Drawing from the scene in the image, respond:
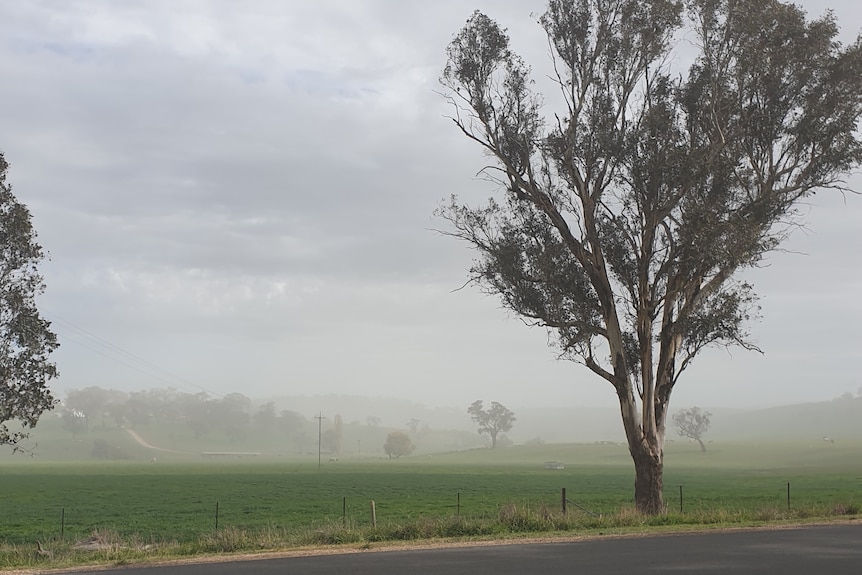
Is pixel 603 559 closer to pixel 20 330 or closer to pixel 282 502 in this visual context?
pixel 20 330

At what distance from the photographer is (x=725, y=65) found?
2930 centimetres

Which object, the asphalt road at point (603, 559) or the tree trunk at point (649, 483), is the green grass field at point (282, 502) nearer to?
the tree trunk at point (649, 483)

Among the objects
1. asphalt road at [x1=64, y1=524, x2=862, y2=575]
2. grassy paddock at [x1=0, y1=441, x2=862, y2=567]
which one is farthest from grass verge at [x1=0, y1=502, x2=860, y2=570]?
asphalt road at [x1=64, y1=524, x2=862, y2=575]

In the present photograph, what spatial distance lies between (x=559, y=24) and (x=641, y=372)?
512 inches

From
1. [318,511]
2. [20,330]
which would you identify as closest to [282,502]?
[318,511]

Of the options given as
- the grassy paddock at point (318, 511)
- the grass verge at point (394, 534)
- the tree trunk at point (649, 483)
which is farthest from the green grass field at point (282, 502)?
the grass verge at point (394, 534)

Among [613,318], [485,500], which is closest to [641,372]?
[613,318]

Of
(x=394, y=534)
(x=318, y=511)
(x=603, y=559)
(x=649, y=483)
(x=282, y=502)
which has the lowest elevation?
(x=282, y=502)

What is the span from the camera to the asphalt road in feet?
48.1

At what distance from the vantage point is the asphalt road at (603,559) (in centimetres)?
1467

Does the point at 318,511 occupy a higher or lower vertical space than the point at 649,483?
lower

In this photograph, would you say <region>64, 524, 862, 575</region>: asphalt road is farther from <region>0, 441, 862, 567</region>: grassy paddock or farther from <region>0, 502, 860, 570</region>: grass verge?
<region>0, 441, 862, 567</region>: grassy paddock

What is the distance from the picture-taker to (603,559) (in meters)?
16.0

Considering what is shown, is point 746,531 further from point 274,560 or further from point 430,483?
point 430,483
